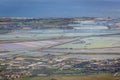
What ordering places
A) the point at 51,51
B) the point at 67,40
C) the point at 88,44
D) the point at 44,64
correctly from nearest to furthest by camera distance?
A: the point at 44,64 → the point at 51,51 → the point at 88,44 → the point at 67,40

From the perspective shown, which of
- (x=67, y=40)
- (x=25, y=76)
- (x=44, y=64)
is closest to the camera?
(x=25, y=76)

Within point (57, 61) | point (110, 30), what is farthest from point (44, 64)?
point (110, 30)

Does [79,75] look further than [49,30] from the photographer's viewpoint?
No

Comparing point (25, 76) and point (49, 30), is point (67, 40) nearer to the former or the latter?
point (49, 30)

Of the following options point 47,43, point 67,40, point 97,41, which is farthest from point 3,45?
point 97,41

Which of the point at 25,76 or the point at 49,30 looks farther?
the point at 49,30

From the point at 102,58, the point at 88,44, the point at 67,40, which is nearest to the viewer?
the point at 102,58

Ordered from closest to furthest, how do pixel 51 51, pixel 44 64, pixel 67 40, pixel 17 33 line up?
1. pixel 44 64
2. pixel 51 51
3. pixel 67 40
4. pixel 17 33

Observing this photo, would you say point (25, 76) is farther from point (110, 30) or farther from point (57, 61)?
point (110, 30)
